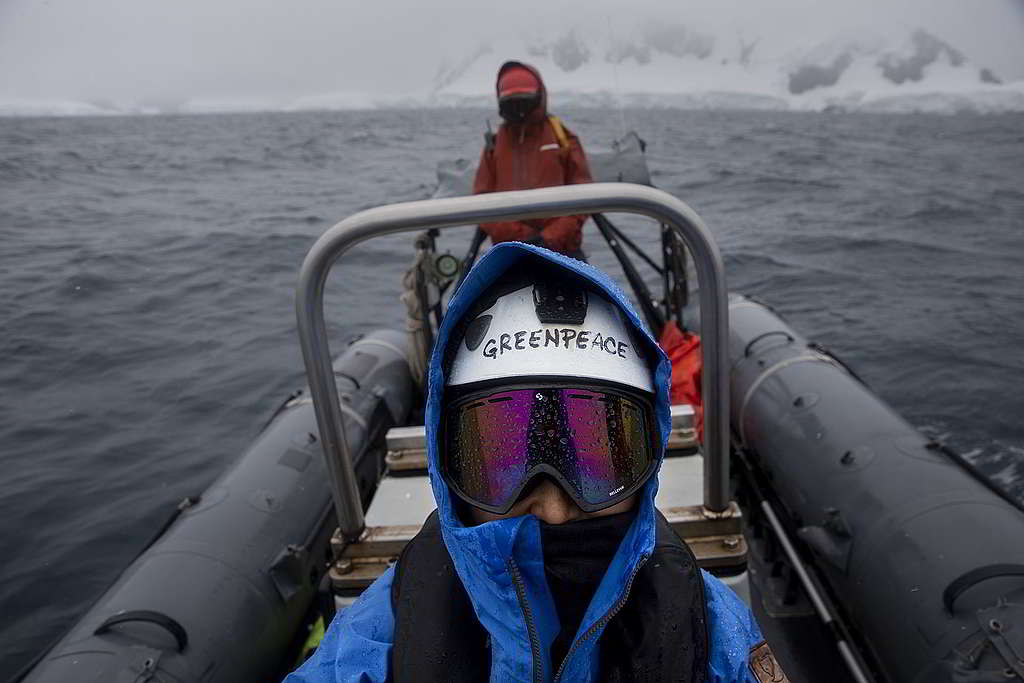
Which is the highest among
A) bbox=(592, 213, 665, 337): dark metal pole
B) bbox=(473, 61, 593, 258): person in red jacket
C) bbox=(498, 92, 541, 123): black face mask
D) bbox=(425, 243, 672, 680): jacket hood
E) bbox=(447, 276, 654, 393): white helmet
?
bbox=(498, 92, 541, 123): black face mask

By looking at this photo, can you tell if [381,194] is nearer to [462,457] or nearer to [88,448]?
[88,448]

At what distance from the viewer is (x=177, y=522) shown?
10.4ft

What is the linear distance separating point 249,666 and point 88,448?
3.98m

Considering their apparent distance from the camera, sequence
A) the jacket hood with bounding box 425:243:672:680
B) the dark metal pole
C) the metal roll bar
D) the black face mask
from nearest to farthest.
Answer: the jacket hood with bounding box 425:243:672:680 → the metal roll bar → the black face mask → the dark metal pole

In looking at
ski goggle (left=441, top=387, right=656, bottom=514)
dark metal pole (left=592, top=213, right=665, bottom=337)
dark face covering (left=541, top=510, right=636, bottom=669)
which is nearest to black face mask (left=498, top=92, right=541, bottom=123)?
dark metal pole (left=592, top=213, right=665, bottom=337)

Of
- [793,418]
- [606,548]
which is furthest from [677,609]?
[793,418]

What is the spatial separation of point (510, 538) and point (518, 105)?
360 centimetres

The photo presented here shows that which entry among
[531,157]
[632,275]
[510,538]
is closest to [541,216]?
[510,538]

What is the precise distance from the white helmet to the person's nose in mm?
238

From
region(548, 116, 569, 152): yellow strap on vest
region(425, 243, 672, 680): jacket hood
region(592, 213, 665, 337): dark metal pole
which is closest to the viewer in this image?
region(425, 243, 672, 680): jacket hood

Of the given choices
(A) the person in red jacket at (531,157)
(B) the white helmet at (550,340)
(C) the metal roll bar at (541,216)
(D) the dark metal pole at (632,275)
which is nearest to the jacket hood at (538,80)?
(A) the person in red jacket at (531,157)

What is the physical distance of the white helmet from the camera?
3.99 ft

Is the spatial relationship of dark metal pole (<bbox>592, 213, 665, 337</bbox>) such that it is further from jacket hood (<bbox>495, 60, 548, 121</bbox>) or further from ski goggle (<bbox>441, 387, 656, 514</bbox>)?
ski goggle (<bbox>441, 387, 656, 514</bbox>)

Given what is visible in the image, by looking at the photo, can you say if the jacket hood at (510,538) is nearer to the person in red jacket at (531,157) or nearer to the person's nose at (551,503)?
the person's nose at (551,503)
